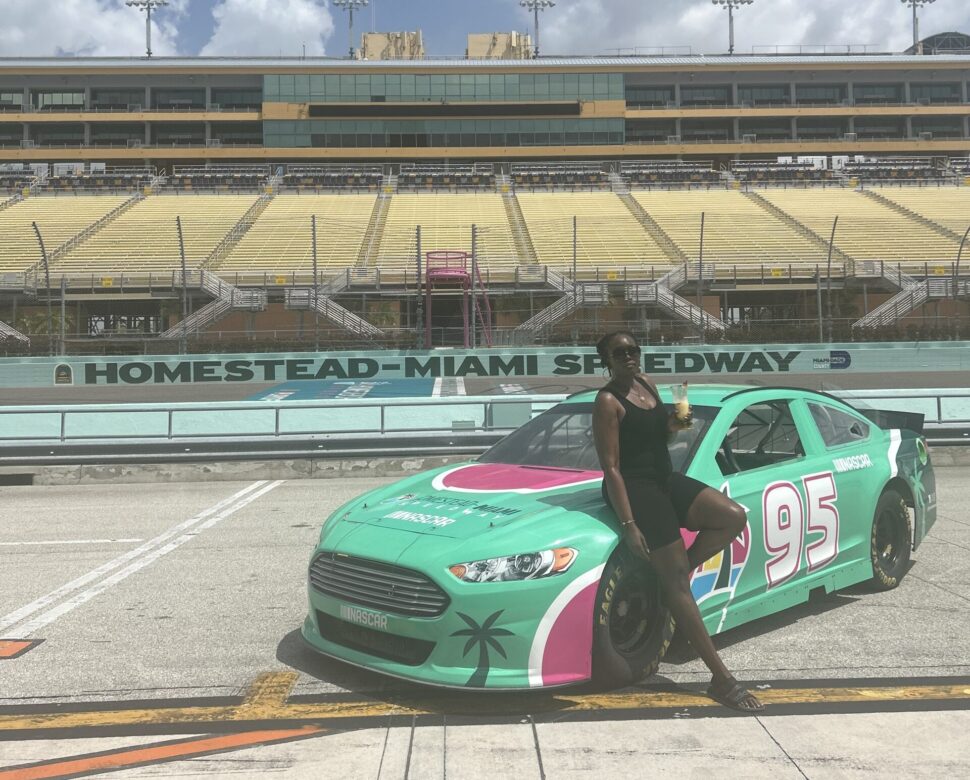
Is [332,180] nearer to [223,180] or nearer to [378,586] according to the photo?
[223,180]

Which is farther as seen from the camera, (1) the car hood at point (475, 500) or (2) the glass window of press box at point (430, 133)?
(2) the glass window of press box at point (430, 133)

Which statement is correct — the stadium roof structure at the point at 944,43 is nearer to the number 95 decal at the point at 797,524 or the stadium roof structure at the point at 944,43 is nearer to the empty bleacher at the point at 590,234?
the empty bleacher at the point at 590,234

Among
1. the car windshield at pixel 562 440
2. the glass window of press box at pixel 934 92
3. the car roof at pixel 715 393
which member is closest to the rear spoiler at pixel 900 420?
the car roof at pixel 715 393

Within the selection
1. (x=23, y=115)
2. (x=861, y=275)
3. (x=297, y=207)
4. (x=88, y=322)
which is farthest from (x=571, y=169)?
(x=23, y=115)

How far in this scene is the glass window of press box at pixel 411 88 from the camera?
6181cm

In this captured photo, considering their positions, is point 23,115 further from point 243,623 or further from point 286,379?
point 243,623

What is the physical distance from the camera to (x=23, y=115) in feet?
203

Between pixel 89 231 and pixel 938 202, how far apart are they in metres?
52.3

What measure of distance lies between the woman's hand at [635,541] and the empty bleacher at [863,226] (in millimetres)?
A: 41985

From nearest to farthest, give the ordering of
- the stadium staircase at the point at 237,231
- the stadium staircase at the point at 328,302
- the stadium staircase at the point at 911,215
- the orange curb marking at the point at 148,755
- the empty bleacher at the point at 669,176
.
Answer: the orange curb marking at the point at 148,755 < the stadium staircase at the point at 328,302 < the stadium staircase at the point at 237,231 < the stadium staircase at the point at 911,215 < the empty bleacher at the point at 669,176

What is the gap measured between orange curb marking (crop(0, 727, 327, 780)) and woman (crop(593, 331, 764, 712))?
5.44ft

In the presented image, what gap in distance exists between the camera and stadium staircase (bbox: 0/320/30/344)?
3209cm

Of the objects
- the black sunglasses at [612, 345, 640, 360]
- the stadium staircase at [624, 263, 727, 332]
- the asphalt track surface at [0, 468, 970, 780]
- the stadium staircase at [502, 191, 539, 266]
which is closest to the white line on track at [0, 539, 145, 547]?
the asphalt track surface at [0, 468, 970, 780]

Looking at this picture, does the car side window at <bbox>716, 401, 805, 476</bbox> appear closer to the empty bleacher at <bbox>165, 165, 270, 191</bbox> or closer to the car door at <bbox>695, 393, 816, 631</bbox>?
the car door at <bbox>695, 393, 816, 631</bbox>
